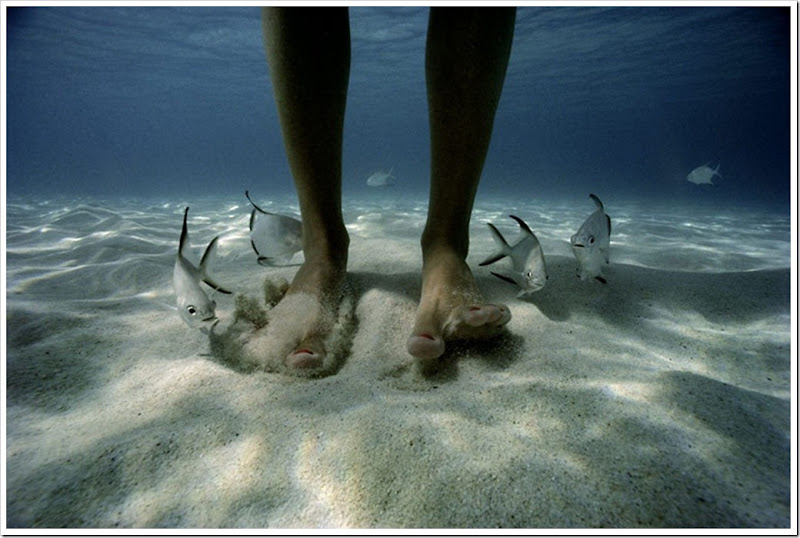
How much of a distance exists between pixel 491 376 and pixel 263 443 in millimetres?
1021

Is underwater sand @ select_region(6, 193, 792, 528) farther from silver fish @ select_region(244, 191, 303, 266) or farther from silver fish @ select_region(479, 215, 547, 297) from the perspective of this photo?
silver fish @ select_region(244, 191, 303, 266)

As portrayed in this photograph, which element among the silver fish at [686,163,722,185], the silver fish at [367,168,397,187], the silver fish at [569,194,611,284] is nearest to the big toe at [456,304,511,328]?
the silver fish at [569,194,611,284]

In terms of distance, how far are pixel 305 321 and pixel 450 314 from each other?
794mm

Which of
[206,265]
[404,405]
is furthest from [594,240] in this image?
[206,265]

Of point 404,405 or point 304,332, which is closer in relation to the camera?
point 404,405

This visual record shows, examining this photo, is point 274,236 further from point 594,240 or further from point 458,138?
point 594,240

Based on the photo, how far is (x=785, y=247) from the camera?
5824 millimetres

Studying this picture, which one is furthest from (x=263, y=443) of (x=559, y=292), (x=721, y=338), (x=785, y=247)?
(x=785, y=247)

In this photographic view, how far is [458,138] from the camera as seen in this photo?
2135 mm

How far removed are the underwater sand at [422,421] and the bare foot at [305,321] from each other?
0.41 feet

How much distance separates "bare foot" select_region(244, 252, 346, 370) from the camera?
187cm

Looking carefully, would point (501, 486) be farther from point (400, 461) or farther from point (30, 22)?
point (30, 22)

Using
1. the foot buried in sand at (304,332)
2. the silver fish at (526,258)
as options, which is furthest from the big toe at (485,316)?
the foot buried in sand at (304,332)

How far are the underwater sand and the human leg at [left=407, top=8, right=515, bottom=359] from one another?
0.65 feet
